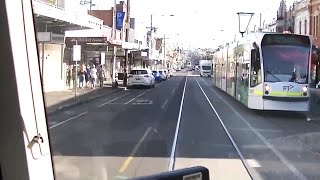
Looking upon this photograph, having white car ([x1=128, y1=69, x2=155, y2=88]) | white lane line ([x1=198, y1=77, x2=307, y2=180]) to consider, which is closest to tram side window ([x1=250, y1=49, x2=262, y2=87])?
white lane line ([x1=198, y1=77, x2=307, y2=180])

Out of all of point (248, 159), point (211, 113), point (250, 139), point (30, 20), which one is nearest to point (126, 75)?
point (211, 113)

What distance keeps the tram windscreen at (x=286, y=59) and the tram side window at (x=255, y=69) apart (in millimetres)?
274

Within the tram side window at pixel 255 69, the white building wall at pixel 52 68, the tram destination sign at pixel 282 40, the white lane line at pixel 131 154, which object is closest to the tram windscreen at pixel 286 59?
the tram destination sign at pixel 282 40

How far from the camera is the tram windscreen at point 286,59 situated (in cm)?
2002

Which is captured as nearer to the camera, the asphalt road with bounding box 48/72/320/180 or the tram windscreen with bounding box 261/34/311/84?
the asphalt road with bounding box 48/72/320/180

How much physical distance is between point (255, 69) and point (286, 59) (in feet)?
4.14

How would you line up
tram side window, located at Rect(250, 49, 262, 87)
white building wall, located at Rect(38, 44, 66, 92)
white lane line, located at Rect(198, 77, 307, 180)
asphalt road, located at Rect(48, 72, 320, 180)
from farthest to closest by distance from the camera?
1. tram side window, located at Rect(250, 49, 262, 87)
2. white lane line, located at Rect(198, 77, 307, 180)
3. asphalt road, located at Rect(48, 72, 320, 180)
4. white building wall, located at Rect(38, 44, 66, 92)

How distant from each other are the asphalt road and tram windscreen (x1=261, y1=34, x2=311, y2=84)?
1.50 meters

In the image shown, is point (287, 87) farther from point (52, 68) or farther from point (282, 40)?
point (52, 68)

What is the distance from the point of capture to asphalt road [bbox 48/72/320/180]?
8555 millimetres

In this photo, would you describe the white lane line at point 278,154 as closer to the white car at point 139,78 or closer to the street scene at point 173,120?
the street scene at point 173,120

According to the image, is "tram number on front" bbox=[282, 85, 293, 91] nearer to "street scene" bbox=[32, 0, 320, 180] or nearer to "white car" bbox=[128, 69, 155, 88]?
"street scene" bbox=[32, 0, 320, 180]

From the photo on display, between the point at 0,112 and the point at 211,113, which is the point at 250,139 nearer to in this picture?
the point at 211,113

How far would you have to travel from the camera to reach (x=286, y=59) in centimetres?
1998
